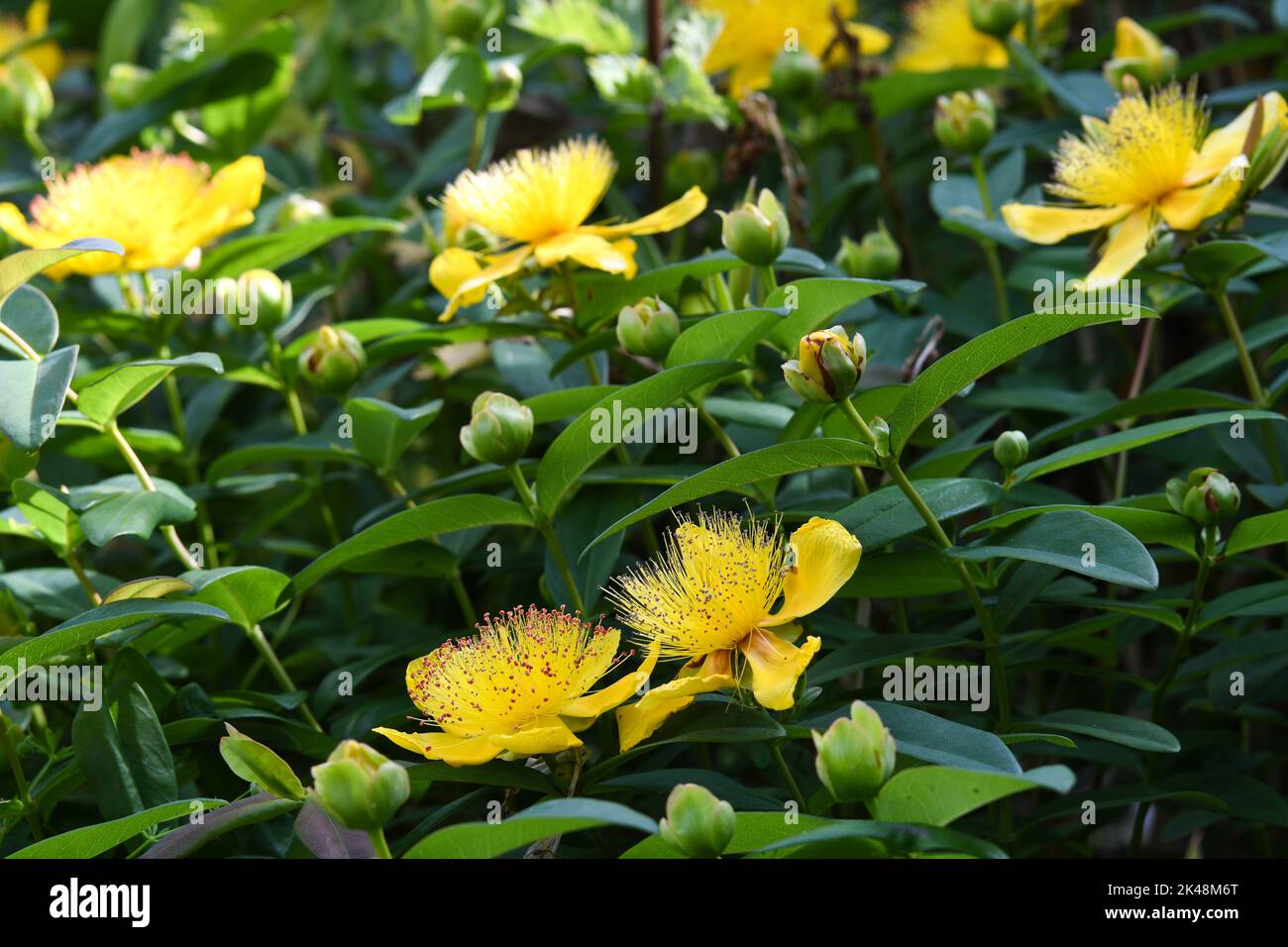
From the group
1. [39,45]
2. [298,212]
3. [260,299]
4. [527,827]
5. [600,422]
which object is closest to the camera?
[527,827]

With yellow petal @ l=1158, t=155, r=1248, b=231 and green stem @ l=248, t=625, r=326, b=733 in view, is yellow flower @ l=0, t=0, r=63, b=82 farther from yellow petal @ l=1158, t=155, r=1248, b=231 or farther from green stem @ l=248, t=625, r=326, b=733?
yellow petal @ l=1158, t=155, r=1248, b=231

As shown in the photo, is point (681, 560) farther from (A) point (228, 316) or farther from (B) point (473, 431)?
(A) point (228, 316)

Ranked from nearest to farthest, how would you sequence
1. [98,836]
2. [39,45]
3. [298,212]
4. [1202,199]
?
[98,836] → [1202,199] → [298,212] → [39,45]

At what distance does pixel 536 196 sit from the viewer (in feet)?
3.00

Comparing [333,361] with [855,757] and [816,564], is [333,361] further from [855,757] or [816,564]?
[855,757]

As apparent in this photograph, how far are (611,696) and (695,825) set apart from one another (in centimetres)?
13

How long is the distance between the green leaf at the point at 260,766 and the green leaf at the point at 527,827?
12cm

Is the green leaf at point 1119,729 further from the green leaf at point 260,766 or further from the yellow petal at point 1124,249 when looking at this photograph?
the green leaf at point 260,766

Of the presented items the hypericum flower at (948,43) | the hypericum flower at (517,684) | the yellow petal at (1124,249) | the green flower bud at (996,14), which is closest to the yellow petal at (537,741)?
the hypericum flower at (517,684)

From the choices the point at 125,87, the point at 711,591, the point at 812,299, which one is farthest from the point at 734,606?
the point at 125,87

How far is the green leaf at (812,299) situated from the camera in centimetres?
78

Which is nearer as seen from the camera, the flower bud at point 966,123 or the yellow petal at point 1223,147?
the yellow petal at point 1223,147

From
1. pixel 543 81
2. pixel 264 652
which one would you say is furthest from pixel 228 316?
pixel 543 81
